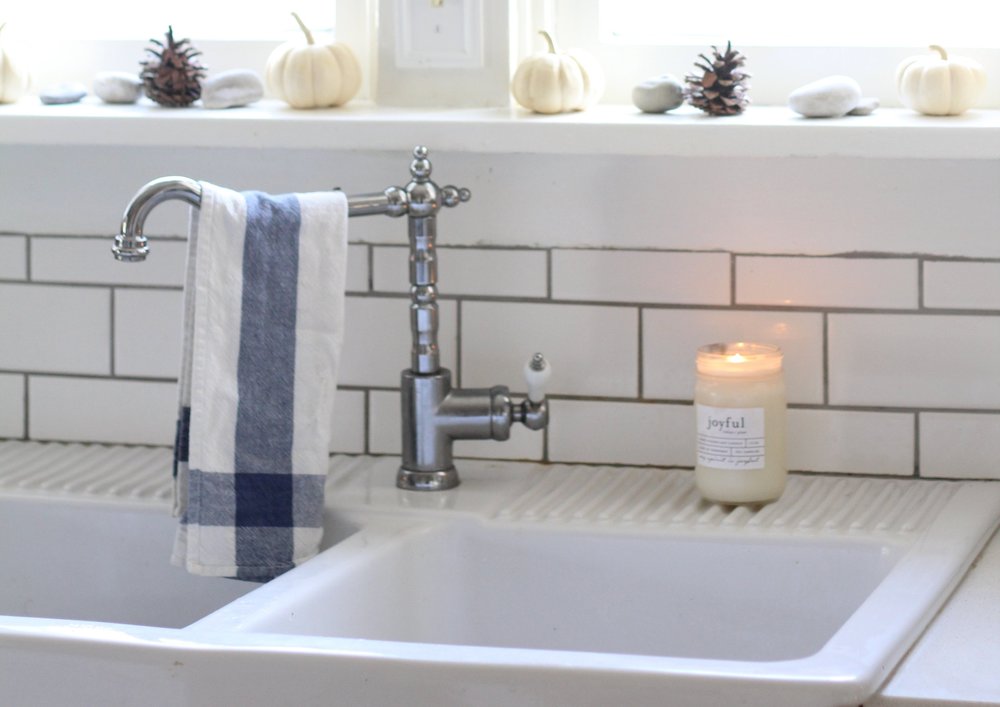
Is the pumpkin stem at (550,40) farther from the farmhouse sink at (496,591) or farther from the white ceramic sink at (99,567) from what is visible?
the white ceramic sink at (99,567)

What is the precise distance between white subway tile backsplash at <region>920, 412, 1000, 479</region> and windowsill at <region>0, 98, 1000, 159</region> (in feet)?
0.92

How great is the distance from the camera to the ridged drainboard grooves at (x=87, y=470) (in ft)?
4.68

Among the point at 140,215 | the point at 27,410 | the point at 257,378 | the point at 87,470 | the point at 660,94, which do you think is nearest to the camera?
the point at 140,215

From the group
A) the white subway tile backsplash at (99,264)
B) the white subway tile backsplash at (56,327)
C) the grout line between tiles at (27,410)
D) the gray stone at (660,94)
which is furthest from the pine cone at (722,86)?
the grout line between tiles at (27,410)

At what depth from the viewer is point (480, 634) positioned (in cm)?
132

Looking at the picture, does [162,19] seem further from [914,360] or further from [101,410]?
[914,360]

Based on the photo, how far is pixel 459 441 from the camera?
4.96 feet

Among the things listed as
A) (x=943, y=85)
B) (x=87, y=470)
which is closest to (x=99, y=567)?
(x=87, y=470)

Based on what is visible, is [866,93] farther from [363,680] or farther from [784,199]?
[363,680]

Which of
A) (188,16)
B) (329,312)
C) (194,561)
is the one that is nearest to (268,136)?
(329,312)

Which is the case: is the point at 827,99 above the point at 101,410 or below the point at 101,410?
above

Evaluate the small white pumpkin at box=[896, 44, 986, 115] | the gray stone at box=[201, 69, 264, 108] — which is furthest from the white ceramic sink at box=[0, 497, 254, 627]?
the small white pumpkin at box=[896, 44, 986, 115]

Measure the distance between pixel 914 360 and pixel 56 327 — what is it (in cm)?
93

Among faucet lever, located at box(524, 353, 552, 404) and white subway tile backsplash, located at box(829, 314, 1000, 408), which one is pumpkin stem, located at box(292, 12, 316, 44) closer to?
faucet lever, located at box(524, 353, 552, 404)
